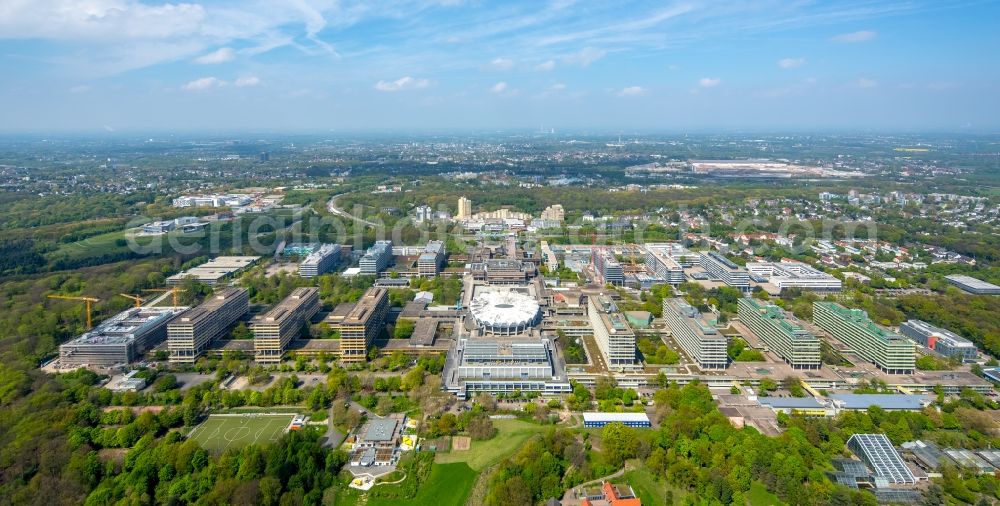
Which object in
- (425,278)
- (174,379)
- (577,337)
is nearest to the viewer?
(174,379)

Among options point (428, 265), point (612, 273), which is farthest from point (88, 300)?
point (612, 273)

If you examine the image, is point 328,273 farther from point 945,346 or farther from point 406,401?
point 945,346

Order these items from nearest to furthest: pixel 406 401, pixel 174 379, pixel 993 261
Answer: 1. pixel 406 401
2. pixel 174 379
3. pixel 993 261

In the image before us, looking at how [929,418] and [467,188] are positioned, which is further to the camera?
[467,188]

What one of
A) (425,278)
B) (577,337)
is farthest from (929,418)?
(425,278)

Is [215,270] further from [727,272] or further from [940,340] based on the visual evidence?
[940,340]

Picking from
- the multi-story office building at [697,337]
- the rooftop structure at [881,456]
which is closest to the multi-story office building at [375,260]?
the multi-story office building at [697,337]

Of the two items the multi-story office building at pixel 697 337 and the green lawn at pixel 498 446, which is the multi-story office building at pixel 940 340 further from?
the green lawn at pixel 498 446

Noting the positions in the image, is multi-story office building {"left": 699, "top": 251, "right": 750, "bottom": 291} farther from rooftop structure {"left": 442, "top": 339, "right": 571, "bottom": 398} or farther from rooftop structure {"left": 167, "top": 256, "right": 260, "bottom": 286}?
rooftop structure {"left": 167, "top": 256, "right": 260, "bottom": 286}
